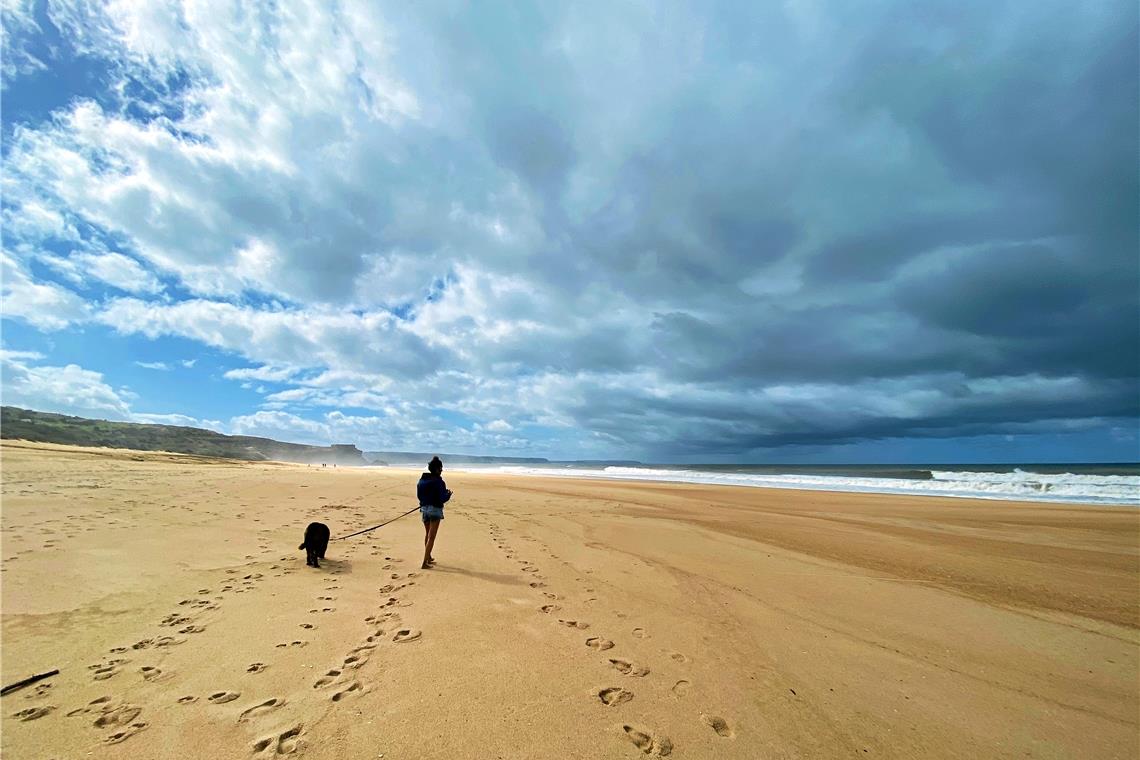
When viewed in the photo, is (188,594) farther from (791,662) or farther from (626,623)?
(791,662)

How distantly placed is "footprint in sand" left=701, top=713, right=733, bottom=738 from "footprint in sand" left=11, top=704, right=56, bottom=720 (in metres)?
5.42

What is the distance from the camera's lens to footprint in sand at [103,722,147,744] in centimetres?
331

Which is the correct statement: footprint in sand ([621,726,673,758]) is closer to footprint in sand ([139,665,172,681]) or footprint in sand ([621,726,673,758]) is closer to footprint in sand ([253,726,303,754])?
footprint in sand ([253,726,303,754])

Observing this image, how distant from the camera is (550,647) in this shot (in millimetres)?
5000

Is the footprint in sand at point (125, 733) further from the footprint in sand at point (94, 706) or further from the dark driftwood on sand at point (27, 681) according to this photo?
the dark driftwood on sand at point (27, 681)

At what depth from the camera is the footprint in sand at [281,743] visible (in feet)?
10.5

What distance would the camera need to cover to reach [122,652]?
4.69 m

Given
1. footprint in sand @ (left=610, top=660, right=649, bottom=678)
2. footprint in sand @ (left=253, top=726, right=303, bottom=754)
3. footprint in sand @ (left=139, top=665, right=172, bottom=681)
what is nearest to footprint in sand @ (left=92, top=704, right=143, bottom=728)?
footprint in sand @ (left=139, top=665, right=172, bottom=681)

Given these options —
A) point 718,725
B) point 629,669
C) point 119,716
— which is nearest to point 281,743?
point 119,716

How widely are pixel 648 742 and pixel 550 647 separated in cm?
175

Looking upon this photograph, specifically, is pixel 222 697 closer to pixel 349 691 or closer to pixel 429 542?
pixel 349 691

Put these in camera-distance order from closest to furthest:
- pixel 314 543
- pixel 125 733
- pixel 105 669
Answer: pixel 125 733
pixel 105 669
pixel 314 543

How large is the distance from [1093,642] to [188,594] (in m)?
12.5

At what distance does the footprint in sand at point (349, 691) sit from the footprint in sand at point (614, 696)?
214cm
